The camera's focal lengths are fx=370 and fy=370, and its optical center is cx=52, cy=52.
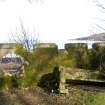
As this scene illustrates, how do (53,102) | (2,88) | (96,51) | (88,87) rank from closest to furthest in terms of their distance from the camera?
1. (53,102)
2. (2,88)
3. (88,87)
4. (96,51)

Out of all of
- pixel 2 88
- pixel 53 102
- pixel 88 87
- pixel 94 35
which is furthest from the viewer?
pixel 94 35

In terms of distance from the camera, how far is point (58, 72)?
43.4 feet

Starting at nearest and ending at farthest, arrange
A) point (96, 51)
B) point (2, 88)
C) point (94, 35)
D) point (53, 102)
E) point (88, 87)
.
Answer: point (53, 102)
point (2, 88)
point (88, 87)
point (96, 51)
point (94, 35)

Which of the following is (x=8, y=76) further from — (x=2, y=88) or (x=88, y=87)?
(x=88, y=87)

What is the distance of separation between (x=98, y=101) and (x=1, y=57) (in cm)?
438

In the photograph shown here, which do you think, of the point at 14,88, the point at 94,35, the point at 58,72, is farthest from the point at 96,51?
the point at 94,35

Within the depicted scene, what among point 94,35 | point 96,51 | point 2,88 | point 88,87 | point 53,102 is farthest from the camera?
point 94,35

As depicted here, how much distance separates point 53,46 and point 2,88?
9.95 ft

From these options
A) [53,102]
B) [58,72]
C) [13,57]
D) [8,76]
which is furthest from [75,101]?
[13,57]

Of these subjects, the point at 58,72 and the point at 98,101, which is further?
the point at 58,72

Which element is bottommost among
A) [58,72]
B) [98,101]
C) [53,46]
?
[98,101]

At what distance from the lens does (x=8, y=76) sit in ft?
43.2

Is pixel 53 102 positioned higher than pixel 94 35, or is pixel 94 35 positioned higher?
pixel 94 35

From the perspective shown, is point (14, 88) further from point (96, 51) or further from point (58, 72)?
point (96, 51)
